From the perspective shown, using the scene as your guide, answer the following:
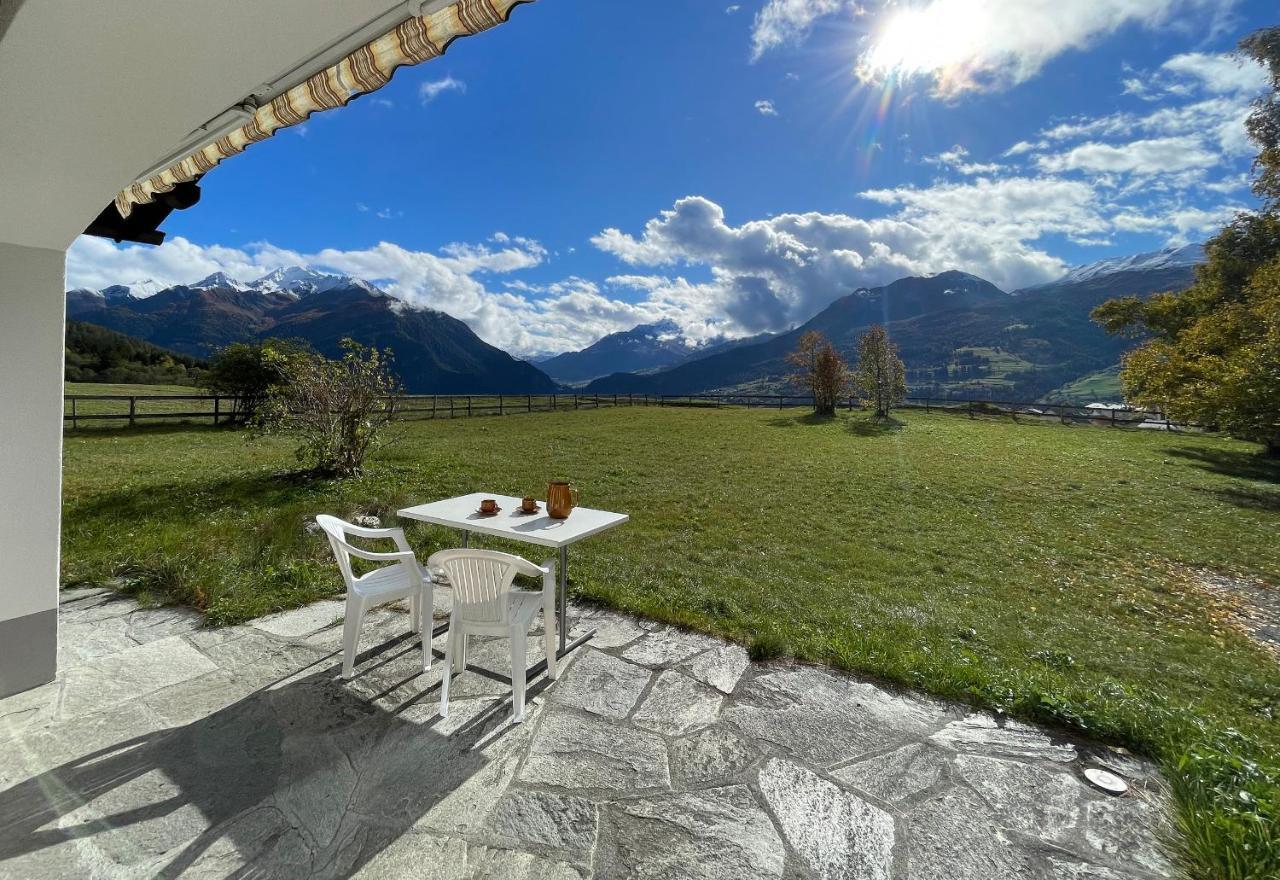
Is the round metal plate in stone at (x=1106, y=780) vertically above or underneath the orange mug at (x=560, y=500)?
underneath

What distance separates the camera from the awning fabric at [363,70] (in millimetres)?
1487

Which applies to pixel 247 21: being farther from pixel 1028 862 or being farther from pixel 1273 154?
pixel 1273 154

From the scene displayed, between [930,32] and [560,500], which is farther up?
[930,32]

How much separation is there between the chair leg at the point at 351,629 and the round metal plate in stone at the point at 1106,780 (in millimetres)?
3338

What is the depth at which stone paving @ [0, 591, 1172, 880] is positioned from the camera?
1.59m

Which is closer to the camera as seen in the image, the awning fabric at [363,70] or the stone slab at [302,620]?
the awning fabric at [363,70]

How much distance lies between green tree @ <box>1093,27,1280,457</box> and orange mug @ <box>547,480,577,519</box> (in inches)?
496

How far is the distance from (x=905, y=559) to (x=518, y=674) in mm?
4822

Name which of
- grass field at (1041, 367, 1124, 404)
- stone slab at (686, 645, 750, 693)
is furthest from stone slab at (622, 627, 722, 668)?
grass field at (1041, 367, 1124, 404)

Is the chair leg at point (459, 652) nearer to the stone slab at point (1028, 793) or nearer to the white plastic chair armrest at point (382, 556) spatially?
the white plastic chair armrest at point (382, 556)

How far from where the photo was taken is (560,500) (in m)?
3.01

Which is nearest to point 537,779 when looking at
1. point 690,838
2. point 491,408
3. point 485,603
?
point 690,838

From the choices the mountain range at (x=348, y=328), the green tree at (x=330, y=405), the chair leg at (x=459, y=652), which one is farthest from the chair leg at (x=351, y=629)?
the mountain range at (x=348, y=328)

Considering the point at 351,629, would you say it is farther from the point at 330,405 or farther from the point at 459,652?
the point at 330,405
